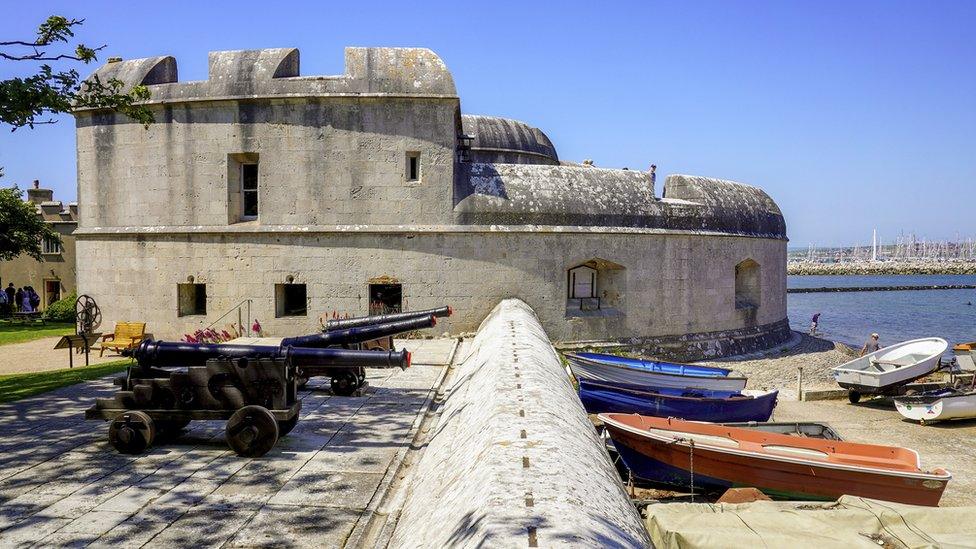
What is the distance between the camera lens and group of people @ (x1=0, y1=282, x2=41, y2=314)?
2431cm

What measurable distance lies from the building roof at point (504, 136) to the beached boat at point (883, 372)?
452 inches

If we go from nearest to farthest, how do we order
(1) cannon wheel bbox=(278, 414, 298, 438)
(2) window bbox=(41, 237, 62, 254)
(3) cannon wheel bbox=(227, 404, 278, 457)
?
(3) cannon wheel bbox=(227, 404, 278, 457)
(1) cannon wheel bbox=(278, 414, 298, 438)
(2) window bbox=(41, 237, 62, 254)

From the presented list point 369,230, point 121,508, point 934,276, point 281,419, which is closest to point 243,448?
point 281,419

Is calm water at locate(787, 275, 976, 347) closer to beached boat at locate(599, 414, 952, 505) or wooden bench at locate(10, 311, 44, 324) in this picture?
beached boat at locate(599, 414, 952, 505)

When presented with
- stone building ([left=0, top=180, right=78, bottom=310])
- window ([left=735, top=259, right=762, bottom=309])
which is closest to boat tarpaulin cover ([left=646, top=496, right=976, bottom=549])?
window ([left=735, top=259, right=762, bottom=309])

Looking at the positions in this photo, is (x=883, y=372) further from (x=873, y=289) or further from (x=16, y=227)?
(x=873, y=289)

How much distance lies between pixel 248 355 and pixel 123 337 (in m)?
8.97

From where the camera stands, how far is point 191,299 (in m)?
15.2

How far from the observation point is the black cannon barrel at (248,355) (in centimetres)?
648

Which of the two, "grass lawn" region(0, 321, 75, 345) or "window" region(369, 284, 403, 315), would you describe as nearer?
"window" region(369, 284, 403, 315)

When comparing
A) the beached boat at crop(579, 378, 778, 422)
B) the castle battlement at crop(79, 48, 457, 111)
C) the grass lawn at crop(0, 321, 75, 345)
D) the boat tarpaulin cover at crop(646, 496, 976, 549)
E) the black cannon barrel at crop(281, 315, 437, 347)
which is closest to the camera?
the boat tarpaulin cover at crop(646, 496, 976, 549)

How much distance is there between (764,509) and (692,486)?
337cm

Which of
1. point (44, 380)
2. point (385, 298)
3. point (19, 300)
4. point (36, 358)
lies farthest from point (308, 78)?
point (19, 300)

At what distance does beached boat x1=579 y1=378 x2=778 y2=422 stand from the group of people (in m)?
22.1
